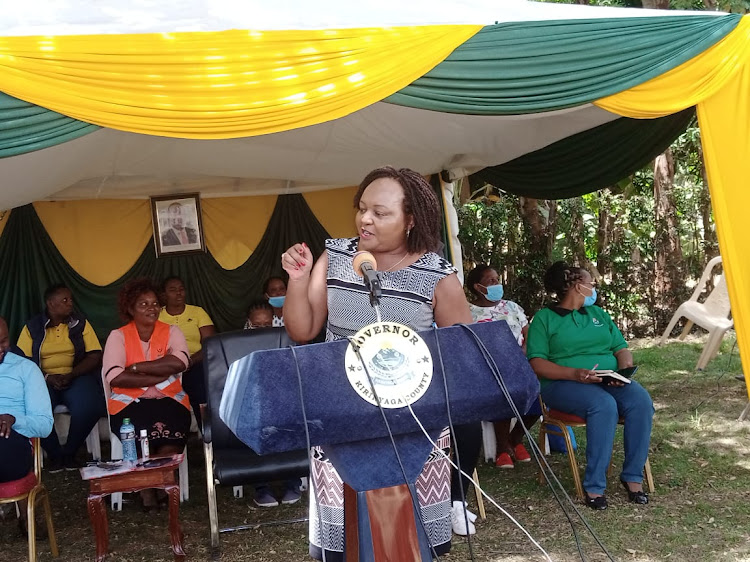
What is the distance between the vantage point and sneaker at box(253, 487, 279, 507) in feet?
15.8

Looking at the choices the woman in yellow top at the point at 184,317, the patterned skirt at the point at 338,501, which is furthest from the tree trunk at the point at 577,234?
the patterned skirt at the point at 338,501

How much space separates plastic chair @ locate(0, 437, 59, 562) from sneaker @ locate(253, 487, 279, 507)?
117 cm

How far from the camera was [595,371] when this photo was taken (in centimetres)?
452

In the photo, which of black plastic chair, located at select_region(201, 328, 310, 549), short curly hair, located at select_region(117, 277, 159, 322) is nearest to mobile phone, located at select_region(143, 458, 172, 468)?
black plastic chair, located at select_region(201, 328, 310, 549)

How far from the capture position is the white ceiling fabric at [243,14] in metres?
3.65

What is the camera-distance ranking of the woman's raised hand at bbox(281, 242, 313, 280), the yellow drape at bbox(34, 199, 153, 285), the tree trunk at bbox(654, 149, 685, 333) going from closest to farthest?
the woman's raised hand at bbox(281, 242, 313, 280)
the yellow drape at bbox(34, 199, 153, 285)
the tree trunk at bbox(654, 149, 685, 333)

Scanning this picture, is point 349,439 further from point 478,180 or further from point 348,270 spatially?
point 478,180

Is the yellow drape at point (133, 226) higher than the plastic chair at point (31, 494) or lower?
higher

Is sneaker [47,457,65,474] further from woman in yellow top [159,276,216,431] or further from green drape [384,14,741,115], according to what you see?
green drape [384,14,741,115]

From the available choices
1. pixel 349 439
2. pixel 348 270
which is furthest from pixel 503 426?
pixel 349 439

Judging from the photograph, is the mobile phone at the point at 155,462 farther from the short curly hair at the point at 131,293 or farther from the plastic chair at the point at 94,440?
the plastic chair at the point at 94,440

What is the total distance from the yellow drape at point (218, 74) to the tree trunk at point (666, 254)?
711cm

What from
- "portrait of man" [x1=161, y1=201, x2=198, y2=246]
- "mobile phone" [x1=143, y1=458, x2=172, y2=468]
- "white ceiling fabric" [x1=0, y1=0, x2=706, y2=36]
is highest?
"white ceiling fabric" [x1=0, y1=0, x2=706, y2=36]

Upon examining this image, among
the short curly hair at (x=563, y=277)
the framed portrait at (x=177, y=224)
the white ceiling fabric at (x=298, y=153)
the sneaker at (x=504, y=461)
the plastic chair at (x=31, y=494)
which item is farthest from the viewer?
the framed portrait at (x=177, y=224)
